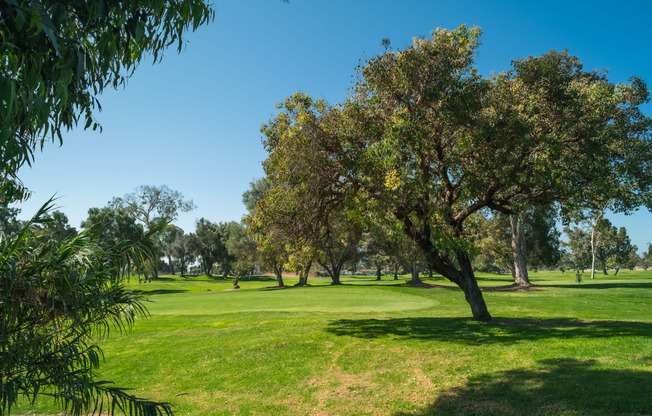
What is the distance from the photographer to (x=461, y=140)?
12766mm

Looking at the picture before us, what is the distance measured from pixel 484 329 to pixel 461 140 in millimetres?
6824

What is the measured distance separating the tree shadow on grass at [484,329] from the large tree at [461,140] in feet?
9.04

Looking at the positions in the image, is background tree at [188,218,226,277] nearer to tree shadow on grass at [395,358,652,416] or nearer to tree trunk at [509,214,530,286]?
tree trunk at [509,214,530,286]

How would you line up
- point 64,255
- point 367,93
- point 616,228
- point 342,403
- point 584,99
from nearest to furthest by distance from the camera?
point 64,255 < point 342,403 < point 584,99 < point 367,93 < point 616,228

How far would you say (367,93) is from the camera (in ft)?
48.3

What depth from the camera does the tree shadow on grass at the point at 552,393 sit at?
6531mm

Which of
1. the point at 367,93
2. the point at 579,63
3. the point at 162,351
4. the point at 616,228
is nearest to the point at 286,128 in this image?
the point at 367,93

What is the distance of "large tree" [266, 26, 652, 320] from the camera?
12172 mm

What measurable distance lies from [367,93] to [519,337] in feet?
32.8

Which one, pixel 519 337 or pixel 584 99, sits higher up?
pixel 584 99

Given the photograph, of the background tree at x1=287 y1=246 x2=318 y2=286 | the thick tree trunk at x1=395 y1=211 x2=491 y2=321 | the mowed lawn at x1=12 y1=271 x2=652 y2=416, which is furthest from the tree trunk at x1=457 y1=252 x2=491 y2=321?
the background tree at x1=287 y1=246 x2=318 y2=286

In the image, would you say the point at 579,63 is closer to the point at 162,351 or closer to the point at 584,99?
the point at 584,99

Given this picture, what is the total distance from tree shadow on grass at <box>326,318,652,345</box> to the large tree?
108 inches

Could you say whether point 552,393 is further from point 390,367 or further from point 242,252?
point 242,252
